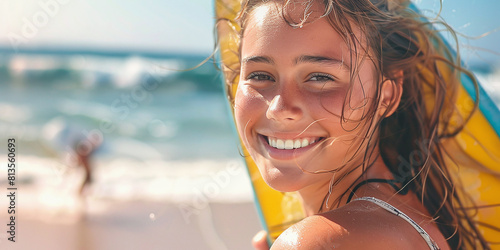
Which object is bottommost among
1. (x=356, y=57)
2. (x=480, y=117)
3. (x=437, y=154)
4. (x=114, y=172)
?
(x=437, y=154)

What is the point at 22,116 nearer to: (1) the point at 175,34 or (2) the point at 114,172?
(2) the point at 114,172

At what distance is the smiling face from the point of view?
137 centimetres

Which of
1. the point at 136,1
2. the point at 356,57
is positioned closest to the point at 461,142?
the point at 356,57

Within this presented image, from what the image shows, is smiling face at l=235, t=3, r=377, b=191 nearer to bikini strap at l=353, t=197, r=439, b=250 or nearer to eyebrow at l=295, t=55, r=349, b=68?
eyebrow at l=295, t=55, r=349, b=68

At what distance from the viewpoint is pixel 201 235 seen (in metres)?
4.75

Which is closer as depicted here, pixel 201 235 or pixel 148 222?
pixel 201 235

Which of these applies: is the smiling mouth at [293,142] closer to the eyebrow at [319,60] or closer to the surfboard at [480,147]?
the eyebrow at [319,60]

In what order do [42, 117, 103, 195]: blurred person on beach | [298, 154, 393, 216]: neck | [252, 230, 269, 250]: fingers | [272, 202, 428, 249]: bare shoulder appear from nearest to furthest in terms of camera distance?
[272, 202, 428, 249]: bare shoulder, [298, 154, 393, 216]: neck, [252, 230, 269, 250]: fingers, [42, 117, 103, 195]: blurred person on beach

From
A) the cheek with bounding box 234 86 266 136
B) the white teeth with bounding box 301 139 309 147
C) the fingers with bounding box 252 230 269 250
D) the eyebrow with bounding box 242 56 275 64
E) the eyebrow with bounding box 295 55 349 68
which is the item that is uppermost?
the eyebrow with bounding box 242 56 275 64

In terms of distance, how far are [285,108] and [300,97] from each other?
0.18ft

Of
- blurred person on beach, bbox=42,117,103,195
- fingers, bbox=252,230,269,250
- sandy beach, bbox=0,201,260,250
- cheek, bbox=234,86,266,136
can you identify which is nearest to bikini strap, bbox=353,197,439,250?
cheek, bbox=234,86,266,136

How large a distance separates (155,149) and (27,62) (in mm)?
7623

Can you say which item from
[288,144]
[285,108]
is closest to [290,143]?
[288,144]

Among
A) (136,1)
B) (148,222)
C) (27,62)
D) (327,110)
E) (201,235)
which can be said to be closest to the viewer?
(327,110)
